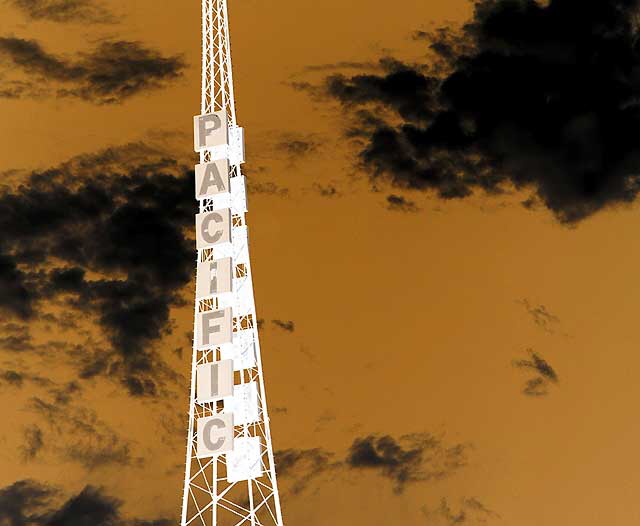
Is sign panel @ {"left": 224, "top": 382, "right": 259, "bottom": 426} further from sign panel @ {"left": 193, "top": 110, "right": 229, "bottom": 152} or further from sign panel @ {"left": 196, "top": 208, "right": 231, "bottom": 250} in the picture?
sign panel @ {"left": 193, "top": 110, "right": 229, "bottom": 152}

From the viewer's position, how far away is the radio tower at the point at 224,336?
47531 mm

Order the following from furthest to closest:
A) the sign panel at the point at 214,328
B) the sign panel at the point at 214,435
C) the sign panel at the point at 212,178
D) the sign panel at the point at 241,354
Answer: the sign panel at the point at 212,178
the sign panel at the point at 241,354
the sign panel at the point at 214,328
the sign panel at the point at 214,435

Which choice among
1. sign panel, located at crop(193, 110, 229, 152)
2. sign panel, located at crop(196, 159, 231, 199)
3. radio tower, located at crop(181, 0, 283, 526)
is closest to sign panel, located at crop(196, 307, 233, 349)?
radio tower, located at crop(181, 0, 283, 526)

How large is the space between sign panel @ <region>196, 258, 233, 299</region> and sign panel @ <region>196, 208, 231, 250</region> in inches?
35.7

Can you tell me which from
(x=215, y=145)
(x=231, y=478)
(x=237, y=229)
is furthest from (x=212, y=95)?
(x=231, y=478)

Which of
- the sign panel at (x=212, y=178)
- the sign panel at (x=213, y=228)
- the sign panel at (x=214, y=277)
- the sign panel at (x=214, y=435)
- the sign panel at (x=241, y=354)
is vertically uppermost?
the sign panel at (x=212, y=178)

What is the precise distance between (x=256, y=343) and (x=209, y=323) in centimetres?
248

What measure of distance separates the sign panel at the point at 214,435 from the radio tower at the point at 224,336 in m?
0.04

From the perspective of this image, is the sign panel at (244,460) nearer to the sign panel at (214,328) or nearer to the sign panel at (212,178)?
the sign panel at (214,328)

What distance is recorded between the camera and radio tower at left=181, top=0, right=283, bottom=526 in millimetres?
47531

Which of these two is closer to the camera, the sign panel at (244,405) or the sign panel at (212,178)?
the sign panel at (244,405)

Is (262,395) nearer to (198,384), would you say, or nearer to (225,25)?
(198,384)

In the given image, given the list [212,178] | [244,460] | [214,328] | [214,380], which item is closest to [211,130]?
[212,178]

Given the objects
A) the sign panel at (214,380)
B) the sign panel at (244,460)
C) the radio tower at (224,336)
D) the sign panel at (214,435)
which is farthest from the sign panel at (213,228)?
the sign panel at (244,460)
